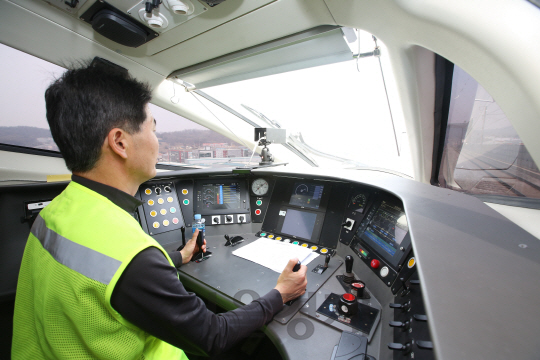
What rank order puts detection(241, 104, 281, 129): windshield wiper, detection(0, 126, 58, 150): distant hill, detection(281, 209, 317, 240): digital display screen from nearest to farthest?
detection(281, 209, 317, 240): digital display screen → detection(0, 126, 58, 150): distant hill → detection(241, 104, 281, 129): windshield wiper

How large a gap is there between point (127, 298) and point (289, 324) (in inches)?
26.2

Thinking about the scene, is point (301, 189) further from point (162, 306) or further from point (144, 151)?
point (162, 306)

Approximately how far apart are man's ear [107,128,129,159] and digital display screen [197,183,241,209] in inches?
50.2

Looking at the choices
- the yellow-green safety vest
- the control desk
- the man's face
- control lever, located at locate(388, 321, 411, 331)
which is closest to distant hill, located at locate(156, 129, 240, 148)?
the control desk

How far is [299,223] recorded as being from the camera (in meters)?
1.79

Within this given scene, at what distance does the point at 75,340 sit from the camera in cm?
61

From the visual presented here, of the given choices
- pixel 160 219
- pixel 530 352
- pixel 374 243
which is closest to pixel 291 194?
pixel 374 243

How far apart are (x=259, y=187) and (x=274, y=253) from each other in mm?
695

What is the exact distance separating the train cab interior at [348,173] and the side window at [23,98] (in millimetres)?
13

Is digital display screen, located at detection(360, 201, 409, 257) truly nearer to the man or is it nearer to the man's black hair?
the man

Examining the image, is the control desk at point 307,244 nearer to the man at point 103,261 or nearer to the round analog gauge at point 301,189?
the round analog gauge at point 301,189

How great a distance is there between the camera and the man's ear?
0.74 m

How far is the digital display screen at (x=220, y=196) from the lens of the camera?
202cm

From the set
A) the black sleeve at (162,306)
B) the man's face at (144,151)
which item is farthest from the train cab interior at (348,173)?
the man's face at (144,151)
